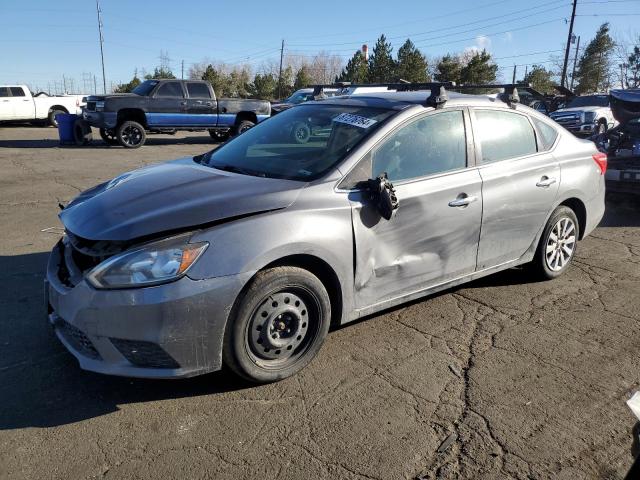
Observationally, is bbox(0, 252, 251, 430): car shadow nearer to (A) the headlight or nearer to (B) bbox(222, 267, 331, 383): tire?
(B) bbox(222, 267, 331, 383): tire

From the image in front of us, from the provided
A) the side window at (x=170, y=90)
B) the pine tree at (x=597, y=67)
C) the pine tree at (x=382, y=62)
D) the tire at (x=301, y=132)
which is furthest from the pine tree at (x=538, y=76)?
the tire at (x=301, y=132)

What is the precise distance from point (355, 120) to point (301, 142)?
1.46ft

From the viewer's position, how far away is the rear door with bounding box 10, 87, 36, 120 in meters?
22.5

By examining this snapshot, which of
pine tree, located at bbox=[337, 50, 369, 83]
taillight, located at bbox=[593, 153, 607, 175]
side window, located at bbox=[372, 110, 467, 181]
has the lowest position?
taillight, located at bbox=[593, 153, 607, 175]

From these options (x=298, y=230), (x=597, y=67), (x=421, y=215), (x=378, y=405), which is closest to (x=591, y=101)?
(x=421, y=215)

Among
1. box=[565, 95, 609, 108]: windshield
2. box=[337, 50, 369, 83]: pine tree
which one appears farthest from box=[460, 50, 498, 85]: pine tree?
box=[565, 95, 609, 108]: windshield

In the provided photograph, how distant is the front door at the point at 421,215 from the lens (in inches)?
135

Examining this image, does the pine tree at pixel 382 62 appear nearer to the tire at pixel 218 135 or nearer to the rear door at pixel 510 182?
the tire at pixel 218 135

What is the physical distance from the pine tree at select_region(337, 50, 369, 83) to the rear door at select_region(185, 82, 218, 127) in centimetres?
3445

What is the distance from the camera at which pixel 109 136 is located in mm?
16828

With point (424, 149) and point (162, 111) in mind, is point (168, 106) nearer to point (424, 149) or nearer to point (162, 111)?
point (162, 111)

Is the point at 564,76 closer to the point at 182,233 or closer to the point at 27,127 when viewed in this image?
the point at 27,127

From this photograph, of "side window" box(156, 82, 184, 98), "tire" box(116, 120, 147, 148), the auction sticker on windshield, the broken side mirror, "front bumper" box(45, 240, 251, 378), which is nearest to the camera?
"front bumper" box(45, 240, 251, 378)

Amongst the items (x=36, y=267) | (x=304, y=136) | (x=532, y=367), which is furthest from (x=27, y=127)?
(x=532, y=367)
